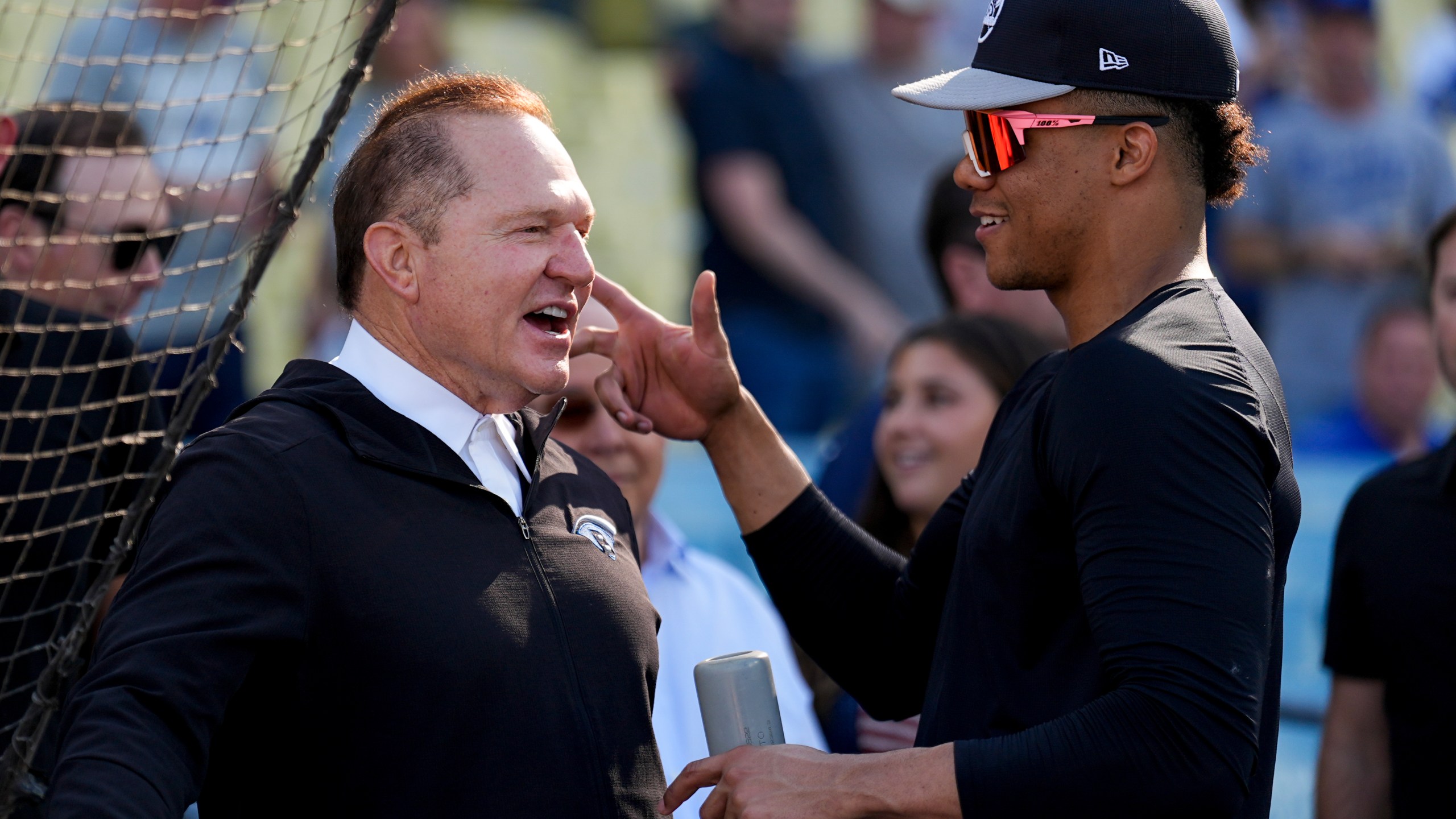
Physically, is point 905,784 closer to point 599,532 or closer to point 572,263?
point 599,532

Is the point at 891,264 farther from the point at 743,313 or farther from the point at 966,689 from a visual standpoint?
the point at 966,689

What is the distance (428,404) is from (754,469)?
625 millimetres

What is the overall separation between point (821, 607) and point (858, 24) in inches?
199

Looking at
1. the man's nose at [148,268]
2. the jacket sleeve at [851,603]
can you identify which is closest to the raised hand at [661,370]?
the jacket sleeve at [851,603]

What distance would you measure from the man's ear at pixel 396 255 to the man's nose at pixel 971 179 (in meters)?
0.71

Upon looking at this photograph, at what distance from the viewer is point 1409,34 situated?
25.5 ft

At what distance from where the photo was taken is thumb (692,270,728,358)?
229 cm

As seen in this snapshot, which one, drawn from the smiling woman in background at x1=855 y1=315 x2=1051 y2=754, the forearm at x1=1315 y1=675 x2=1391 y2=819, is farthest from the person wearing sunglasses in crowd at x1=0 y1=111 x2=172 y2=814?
the forearm at x1=1315 y1=675 x2=1391 y2=819

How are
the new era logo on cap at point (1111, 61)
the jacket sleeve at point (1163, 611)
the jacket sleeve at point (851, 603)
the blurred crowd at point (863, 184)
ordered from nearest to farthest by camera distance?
1. the jacket sleeve at point (1163, 611)
2. the new era logo on cap at point (1111, 61)
3. the jacket sleeve at point (851, 603)
4. the blurred crowd at point (863, 184)

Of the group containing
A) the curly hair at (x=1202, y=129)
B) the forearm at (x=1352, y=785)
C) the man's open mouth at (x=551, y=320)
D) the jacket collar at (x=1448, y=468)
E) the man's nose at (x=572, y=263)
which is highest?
the curly hair at (x=1202, y=129)

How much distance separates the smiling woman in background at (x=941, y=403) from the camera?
3.27 metres

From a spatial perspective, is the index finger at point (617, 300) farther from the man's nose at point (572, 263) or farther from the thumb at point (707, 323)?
the man's nose at point (572, 263)

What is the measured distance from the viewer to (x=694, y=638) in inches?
116

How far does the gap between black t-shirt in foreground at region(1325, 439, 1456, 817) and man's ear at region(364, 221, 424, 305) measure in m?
1.88
